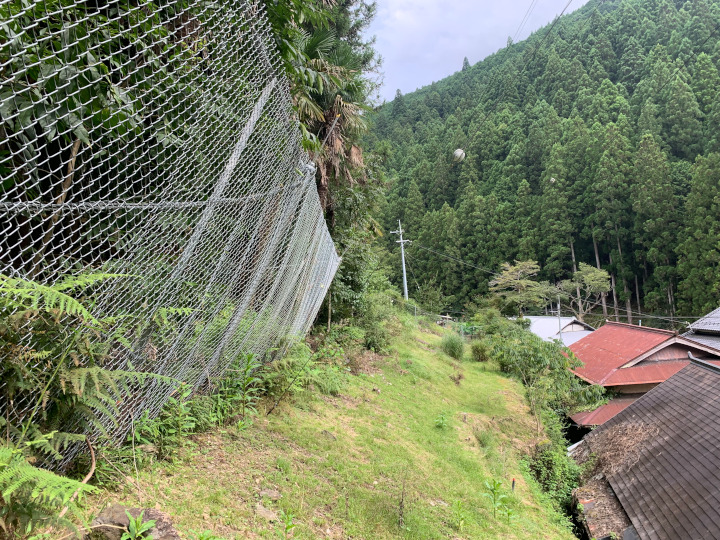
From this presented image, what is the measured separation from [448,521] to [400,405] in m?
2.88

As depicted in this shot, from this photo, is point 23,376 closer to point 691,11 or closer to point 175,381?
point 175,381

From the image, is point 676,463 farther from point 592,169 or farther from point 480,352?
point 592,169

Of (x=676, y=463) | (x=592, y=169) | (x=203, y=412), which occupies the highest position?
(x=592, y=169)

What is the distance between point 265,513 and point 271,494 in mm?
213

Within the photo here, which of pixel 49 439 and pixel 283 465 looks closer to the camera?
pixel 49 439

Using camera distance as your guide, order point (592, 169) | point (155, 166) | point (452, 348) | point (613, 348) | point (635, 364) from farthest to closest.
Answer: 1. point (592, 169)
2. point (613, 348)
3. point (452, 348)
4. point (635, 364)
5. point (155, 166)

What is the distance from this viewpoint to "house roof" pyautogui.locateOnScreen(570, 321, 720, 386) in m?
12.4

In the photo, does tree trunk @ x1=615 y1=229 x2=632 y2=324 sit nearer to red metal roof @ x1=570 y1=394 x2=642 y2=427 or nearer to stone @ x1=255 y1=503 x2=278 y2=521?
red metal roof @ x1=570 y1=394 x2=642 y2=427

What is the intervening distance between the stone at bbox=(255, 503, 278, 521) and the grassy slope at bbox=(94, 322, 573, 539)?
3cm

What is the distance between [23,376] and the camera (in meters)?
1.33

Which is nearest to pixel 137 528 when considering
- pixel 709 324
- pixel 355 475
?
pixel 355 475

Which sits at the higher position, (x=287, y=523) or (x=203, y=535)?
(x=203, y=535)

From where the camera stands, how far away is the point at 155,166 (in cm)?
197

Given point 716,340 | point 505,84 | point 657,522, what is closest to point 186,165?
point 657,522
